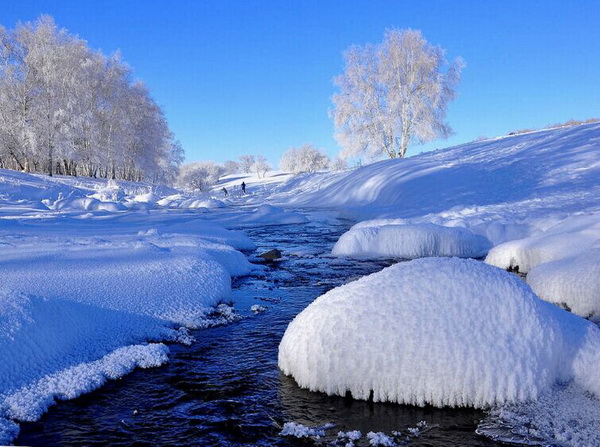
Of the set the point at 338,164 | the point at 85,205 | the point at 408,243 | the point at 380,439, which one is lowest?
the point at 380,439

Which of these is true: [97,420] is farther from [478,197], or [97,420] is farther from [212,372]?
[478,197]

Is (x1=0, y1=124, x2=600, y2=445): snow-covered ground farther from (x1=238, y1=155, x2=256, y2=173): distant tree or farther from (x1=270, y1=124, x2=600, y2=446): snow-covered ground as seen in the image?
(x1=238, y1=155, x2=256, y2=173): distant tree

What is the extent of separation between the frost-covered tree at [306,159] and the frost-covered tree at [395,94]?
57.6m

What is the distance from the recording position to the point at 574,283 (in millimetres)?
5836

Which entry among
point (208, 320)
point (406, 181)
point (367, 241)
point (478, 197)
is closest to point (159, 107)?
point (406, 181)

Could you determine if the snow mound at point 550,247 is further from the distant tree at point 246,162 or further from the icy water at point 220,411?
the distant tree at point 246,162

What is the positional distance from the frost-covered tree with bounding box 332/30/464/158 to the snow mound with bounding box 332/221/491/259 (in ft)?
91.0

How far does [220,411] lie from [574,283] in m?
4.78

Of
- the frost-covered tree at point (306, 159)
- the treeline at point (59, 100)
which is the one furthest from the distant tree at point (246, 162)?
the treeline at point (59, 100)

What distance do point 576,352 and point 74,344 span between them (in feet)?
13.8

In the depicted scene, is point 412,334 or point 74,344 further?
point 74,344

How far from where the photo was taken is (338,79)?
126 ft

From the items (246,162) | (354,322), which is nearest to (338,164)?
(246,162)

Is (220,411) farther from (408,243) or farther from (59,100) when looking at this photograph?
(59,100)
